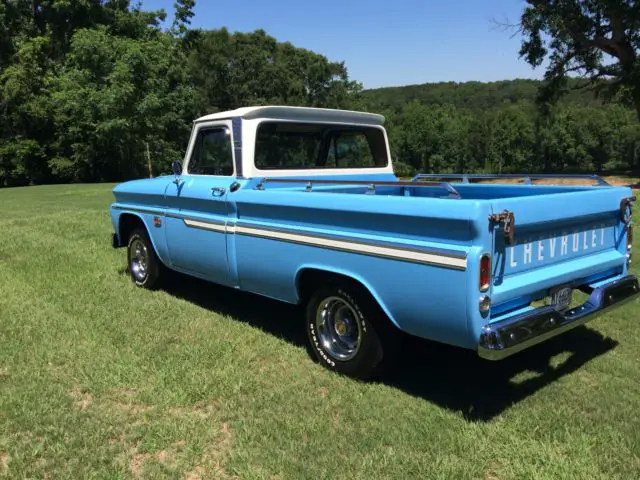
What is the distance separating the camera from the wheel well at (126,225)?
6410 mm

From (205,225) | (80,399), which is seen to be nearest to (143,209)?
(205,225)

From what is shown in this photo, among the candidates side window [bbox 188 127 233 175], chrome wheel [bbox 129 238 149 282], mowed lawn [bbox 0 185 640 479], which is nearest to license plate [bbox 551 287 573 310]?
mowed lawn [bbox 0 185 640 479]

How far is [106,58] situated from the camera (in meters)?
32.3

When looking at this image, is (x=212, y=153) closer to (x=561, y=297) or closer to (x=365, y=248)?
(x=365, y=248)

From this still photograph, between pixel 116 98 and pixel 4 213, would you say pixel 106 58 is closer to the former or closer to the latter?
pixel 116 98

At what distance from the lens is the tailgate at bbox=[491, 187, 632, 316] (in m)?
3.23

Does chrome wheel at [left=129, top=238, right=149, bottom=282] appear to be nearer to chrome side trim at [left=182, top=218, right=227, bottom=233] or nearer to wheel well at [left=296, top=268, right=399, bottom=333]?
chrome side trim at [left=182, top=218, right=227, bottom=233]

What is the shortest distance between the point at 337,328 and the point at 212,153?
2133mm

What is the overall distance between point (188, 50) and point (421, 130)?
46165 mm

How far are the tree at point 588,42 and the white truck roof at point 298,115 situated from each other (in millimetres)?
21680

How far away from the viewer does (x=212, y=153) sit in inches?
205

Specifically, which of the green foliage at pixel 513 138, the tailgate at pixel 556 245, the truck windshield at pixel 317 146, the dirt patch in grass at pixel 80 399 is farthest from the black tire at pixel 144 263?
the green foliage at pixel 513 138

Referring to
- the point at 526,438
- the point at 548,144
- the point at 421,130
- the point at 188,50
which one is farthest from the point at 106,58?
the point at 548,144

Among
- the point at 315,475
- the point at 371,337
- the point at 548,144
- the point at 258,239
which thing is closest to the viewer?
the point at 315,475
